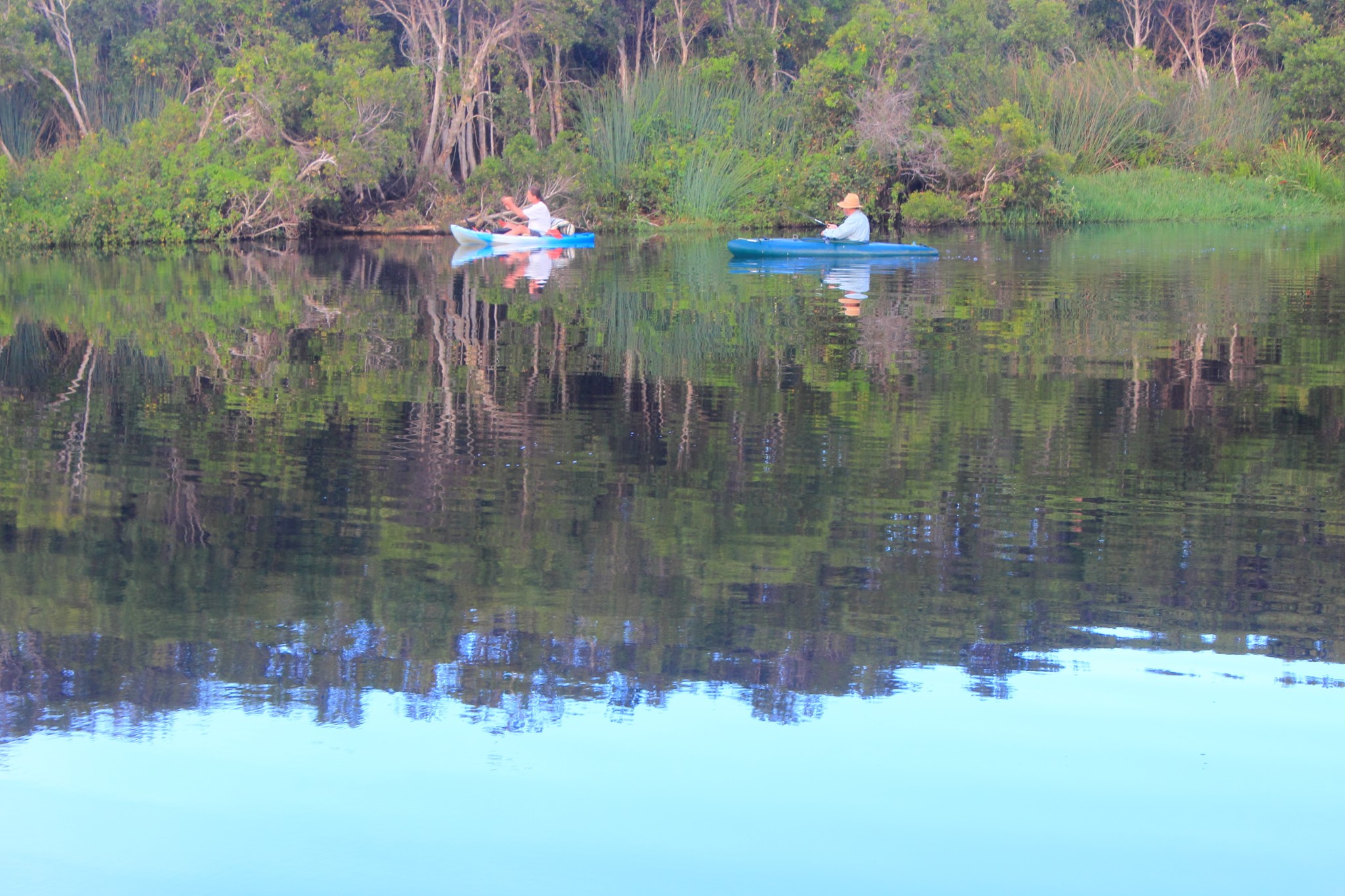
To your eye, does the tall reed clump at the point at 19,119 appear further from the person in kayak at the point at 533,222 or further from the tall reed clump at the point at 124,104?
the person in kayak at the point at 533,222

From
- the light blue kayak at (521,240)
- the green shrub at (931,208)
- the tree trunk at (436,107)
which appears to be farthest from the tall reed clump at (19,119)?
the green shrub at (931,208)

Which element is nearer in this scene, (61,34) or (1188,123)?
(61,34)

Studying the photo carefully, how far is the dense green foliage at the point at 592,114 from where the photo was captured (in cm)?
2969

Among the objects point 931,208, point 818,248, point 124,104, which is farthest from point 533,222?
point 124,104

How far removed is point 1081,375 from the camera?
36.3ft

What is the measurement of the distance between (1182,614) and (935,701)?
1289 millimetres

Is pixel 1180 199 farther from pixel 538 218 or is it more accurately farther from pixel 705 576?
pixel 705 576

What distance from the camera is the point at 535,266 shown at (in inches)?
981

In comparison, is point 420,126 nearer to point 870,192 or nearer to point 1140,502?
point 870,192

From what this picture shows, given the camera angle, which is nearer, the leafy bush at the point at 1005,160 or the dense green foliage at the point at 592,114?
the dense green foliage at the point at 592,114

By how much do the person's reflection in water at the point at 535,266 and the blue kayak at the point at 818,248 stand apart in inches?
122

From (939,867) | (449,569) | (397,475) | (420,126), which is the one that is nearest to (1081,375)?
(397,475)

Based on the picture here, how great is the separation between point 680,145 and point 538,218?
653 centimetres

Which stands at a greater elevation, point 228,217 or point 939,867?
point 228,217
